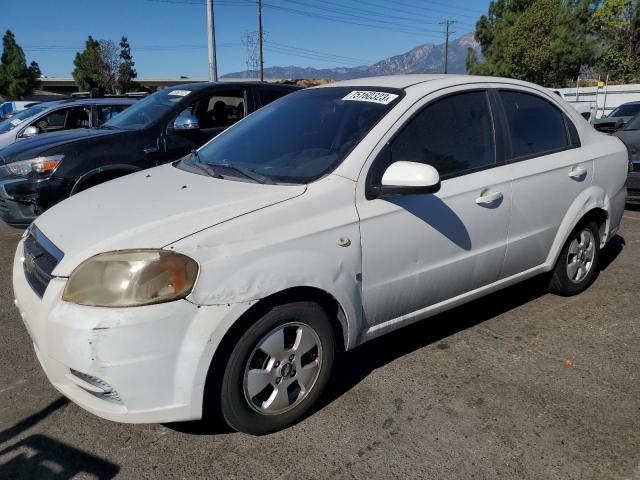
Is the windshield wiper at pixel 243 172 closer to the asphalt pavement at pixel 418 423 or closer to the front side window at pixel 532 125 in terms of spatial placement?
the asphalt pavement at pixel 418 423

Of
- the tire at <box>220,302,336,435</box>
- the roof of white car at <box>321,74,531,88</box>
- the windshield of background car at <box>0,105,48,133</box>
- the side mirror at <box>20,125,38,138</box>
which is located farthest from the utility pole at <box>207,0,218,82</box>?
the tire at <box>220,302,336,435</box>

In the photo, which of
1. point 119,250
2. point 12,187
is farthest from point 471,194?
point 12,187

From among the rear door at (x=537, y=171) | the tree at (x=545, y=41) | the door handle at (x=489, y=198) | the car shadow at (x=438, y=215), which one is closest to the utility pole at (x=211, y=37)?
the rear door at (x=537, y=171)

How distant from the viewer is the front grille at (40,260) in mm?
2511

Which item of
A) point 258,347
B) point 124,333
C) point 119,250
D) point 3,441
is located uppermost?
point 119,250

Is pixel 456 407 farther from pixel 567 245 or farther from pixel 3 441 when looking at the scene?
pixel 3 441

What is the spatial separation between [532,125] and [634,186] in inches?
176

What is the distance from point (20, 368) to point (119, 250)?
160 cm

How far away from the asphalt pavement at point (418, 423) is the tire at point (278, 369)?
12 centimetres

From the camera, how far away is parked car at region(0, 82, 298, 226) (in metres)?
5.10

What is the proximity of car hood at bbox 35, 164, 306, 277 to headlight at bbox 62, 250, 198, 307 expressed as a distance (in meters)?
0.07

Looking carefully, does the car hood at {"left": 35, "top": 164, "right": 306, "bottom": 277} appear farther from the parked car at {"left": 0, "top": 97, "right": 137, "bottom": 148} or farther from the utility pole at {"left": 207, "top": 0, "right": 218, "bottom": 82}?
the utility pole at {"left": 207, "top": 0, "right": 218, "bottom": 82}

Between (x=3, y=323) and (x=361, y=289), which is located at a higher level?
(x=361, y=289)

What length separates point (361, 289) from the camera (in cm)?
281
